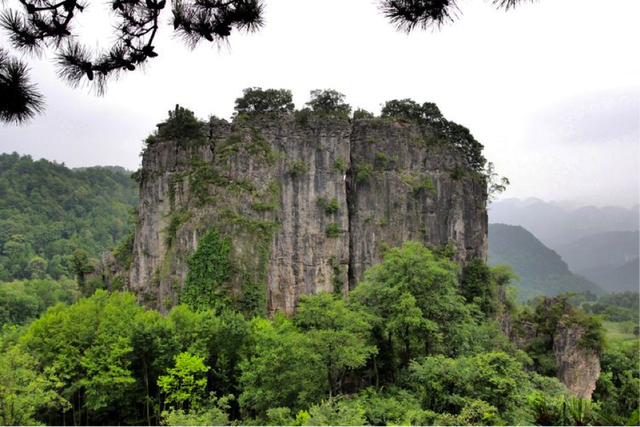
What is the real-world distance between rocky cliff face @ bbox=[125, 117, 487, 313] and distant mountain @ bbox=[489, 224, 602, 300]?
3021 inches

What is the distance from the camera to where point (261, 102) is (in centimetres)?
3222

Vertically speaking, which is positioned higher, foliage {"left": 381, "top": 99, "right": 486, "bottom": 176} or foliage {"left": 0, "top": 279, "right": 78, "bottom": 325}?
foliage {"left": 381, "top": 99, "right": 486, "bottom": 176}

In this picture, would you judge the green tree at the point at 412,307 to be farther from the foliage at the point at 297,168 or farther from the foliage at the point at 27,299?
the foliage at the point at 27,299

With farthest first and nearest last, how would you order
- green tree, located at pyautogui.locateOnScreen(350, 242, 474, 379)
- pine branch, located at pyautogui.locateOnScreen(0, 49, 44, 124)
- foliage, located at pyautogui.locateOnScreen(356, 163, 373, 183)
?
foliage, located at pyautogui.locateOnScreen(356, 163, 373, 183)
green tree, located at pyautogui.locateOnScreen(350, 242, 474, 379)
pine branch, located at pyautogui.locateOnScreen(0, 49, 44, 124)

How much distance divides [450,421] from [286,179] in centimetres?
2378

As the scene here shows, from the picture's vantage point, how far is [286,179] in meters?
31.4

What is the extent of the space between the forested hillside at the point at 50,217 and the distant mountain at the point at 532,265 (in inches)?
3811

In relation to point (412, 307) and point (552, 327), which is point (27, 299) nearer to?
point (412, 307)

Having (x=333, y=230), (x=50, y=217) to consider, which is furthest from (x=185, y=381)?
(x=50, y=217)

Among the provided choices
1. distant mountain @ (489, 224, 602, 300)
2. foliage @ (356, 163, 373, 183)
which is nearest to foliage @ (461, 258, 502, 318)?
foliage @ (356, 163, 373, 183)

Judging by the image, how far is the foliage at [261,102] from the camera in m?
32.2

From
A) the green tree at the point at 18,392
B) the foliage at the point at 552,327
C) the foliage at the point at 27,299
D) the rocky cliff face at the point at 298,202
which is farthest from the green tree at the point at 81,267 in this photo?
the foliage at the point at 552,327

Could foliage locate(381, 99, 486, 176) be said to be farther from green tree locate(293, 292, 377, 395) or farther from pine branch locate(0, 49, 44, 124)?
pine branch locate(0, 49, 44, 124)

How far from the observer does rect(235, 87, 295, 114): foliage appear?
32.2 m
